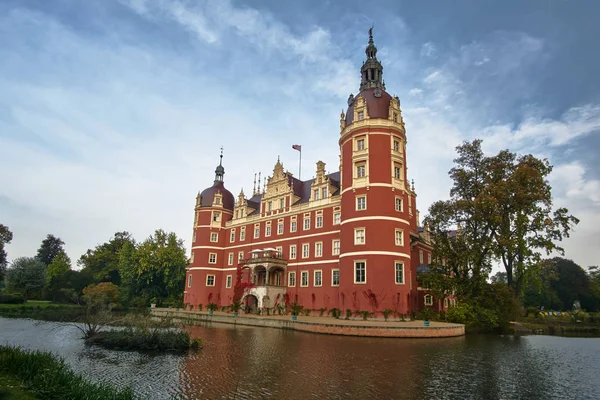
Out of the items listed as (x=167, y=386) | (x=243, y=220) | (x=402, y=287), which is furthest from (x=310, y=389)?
(x=243, y=220)

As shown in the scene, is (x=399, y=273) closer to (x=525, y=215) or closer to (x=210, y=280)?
(x=525, y=215)

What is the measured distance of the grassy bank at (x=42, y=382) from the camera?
8.13 meters

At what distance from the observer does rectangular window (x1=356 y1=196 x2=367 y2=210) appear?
33.8 meters

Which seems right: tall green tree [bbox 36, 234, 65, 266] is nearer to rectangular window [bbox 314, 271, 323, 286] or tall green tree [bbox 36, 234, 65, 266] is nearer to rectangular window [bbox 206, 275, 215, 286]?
rectangular window [bbox 206, 275, 215, 286]

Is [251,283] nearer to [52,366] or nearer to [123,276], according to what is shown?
[123,276]

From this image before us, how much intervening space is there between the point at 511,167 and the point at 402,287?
46.9 feet

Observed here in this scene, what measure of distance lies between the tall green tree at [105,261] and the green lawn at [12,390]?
56.5 m

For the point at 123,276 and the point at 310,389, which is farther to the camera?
the point at 123,276

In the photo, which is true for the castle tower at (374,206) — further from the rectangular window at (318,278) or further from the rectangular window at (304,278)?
the rectangular window at (304,278)

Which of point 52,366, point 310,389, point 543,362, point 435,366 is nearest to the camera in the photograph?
point 52,366

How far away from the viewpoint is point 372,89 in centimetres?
3738

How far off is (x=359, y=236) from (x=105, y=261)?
54045 mm

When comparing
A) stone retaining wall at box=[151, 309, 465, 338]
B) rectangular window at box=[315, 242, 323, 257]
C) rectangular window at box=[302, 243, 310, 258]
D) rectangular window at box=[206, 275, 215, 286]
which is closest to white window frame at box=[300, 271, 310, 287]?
rectangular window at box=[302, 243, 310, 258]

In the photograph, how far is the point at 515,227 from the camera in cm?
3167
